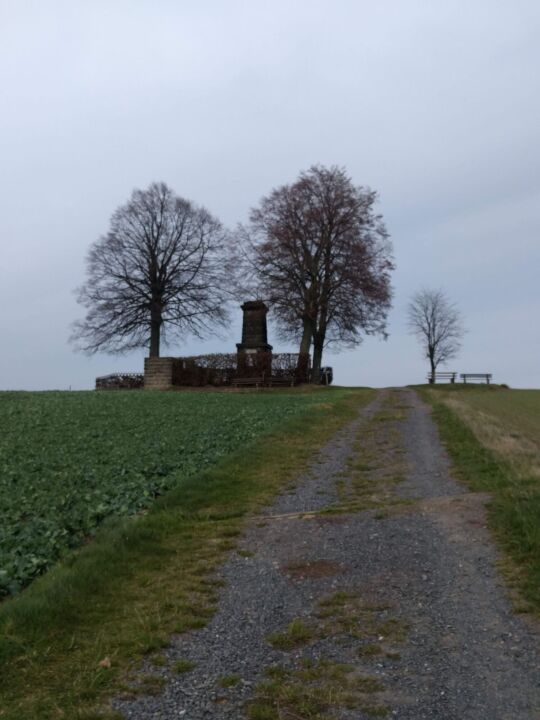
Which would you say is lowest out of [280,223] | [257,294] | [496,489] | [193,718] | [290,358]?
[193,718]

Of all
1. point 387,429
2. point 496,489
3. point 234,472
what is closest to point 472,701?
point 496,489

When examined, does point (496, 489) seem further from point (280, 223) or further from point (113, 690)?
point (280, 223)

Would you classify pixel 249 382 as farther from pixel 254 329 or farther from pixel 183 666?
pixel 183 666

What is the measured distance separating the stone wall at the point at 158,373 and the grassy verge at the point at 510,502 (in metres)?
31.8

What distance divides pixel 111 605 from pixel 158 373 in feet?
133

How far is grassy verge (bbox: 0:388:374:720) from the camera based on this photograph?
4.33m

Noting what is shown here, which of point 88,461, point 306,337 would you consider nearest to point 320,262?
point 306,337

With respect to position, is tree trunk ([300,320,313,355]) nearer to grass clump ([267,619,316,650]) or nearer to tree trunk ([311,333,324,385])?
tree trunk ([311,333,324,385])

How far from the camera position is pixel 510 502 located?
8.40 meters

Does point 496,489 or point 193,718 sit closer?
point 193,718

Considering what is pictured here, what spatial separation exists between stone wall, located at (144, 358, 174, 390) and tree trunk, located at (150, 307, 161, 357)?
4297mm

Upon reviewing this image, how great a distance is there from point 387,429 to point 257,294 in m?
30.2

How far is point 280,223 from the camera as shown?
1836 inches

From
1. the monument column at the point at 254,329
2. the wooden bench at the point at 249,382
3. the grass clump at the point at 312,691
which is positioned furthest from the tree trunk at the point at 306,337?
the grass clump at the point at 312,691
